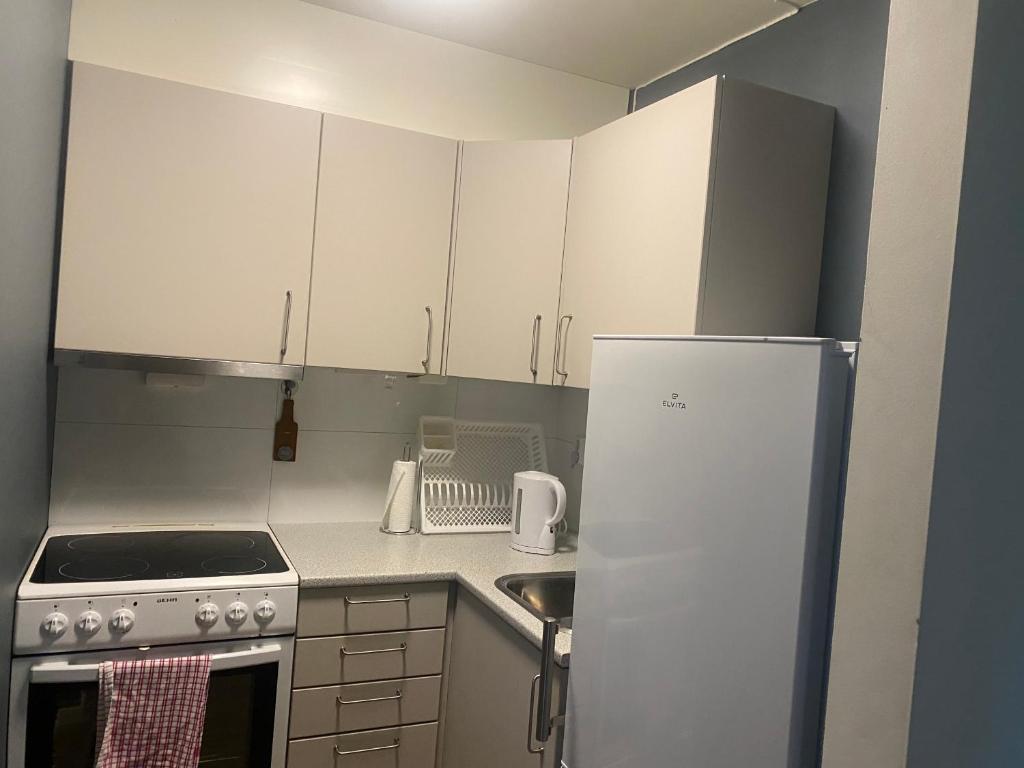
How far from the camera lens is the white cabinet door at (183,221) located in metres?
1.92

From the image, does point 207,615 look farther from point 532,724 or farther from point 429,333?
point 429,333

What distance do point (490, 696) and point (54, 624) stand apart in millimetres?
1027

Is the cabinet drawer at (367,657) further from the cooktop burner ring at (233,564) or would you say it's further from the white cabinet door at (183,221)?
the white cabinet door at (183,221)

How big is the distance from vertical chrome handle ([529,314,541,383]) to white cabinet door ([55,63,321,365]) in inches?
26.6

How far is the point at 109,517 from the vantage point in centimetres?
225

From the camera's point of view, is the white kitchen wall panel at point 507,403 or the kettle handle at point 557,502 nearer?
the kettle handle at point 557,502

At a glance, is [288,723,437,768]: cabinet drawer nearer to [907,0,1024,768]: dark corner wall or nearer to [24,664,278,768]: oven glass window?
[24,664,278,768]: oven glass window

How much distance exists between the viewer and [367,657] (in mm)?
2059

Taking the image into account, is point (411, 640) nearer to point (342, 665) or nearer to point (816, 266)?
point (342, 665)

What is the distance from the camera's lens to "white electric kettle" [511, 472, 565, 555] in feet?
7.80

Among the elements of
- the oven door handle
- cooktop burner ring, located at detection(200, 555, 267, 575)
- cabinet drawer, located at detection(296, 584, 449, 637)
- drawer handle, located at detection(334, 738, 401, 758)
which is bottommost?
drawer handle, located at detection(334, 738, 401, 758)

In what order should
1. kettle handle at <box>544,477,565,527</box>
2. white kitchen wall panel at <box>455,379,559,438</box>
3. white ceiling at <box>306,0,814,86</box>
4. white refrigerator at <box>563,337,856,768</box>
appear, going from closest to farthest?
white refrigerator at <box>563,337,856,768</box> → white ceiling at <box>306,0,814,86</box> → kettle handle at <box>544,477,565,527</box> → white kitchen wall panel at <box>455,379,559,438</box>

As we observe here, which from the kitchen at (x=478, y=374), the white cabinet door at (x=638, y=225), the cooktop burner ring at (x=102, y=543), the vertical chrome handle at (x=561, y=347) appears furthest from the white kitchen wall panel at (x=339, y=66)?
the cooktop burner ring at (x=102, y=543)

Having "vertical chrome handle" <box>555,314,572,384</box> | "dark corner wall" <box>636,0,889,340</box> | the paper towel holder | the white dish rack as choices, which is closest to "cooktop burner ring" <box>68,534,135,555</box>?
the paper towel holder
